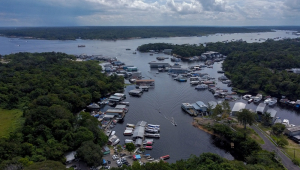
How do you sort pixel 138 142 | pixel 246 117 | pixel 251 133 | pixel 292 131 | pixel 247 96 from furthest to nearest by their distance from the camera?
pixel 247 96
pixel 251 133
pixel 292 131
pixel 246 117
pixel 138 142

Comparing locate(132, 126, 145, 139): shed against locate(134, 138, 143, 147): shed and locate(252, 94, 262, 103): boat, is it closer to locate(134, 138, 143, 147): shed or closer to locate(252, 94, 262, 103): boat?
locate(134, 138, 143, 147): shed

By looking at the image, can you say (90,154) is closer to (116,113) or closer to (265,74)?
(116,113)

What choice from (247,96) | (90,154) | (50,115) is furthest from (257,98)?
(50,115)

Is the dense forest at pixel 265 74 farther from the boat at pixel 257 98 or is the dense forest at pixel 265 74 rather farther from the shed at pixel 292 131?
the shed at pixel 292 131

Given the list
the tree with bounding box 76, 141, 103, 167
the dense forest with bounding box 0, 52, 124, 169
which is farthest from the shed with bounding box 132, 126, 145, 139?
the tree with bounding box 76, 141, 103, 167

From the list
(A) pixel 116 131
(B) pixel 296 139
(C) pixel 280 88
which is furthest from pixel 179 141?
(C) pixel 280 88

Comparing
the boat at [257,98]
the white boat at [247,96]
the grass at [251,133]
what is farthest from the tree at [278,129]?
the white boat at [247,96]
